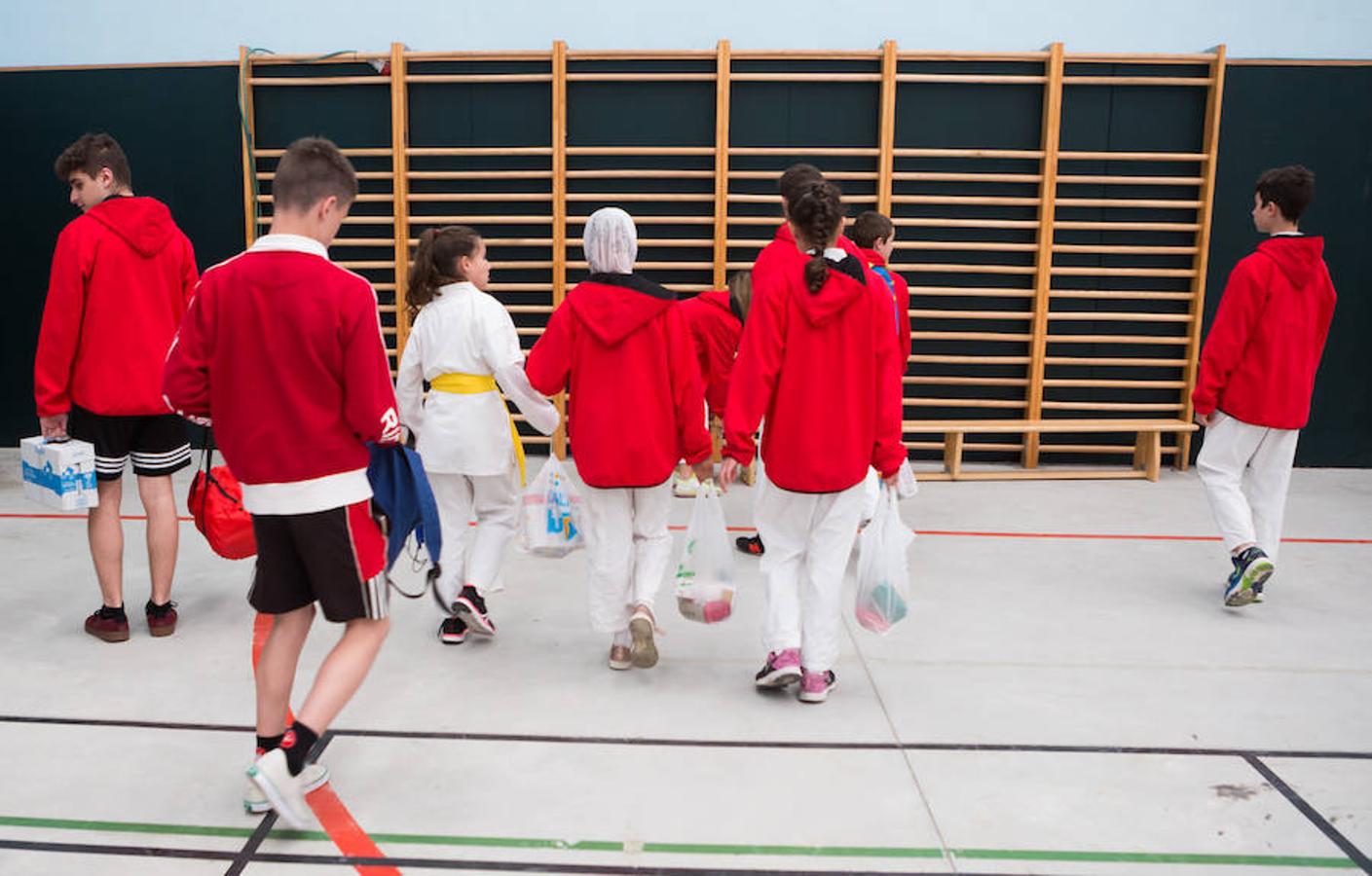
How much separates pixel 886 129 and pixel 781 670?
4.36m

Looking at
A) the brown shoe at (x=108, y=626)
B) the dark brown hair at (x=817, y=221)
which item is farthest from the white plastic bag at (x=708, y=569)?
the brown shoe at (x=108, y=626)

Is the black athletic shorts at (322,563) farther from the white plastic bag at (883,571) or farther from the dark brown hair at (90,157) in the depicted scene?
the dark brown hair at (90,157)

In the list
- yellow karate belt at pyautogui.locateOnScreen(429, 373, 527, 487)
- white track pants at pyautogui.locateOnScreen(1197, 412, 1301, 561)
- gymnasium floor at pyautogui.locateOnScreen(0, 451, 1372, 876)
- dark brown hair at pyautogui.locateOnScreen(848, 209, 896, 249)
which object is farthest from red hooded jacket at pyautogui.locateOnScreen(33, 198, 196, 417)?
white track pants at pyautogui.locateOnScreen(1197, 412, 1301, 561)

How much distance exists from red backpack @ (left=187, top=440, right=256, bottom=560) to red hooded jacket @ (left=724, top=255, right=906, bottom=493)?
5.18ft

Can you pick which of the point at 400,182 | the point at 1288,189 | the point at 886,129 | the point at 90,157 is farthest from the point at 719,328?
the point at 400,182

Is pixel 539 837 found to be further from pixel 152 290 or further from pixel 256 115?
pixel 256 115

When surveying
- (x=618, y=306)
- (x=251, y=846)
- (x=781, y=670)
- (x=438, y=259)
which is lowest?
(x=251, y=846)

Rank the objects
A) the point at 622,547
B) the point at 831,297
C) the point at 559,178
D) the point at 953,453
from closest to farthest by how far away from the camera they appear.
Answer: the point at 831,297, the point at 622,547, the point at 953,453, the point at 559,178

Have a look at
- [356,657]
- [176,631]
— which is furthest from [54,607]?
[356,657]

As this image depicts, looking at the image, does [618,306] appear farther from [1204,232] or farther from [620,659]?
[1204,232]

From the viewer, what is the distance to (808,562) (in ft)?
10.7

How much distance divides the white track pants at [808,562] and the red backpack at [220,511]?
5.32 feet

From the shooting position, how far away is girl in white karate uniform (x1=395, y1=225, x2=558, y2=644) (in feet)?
11.5

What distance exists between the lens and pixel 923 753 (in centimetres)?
287
